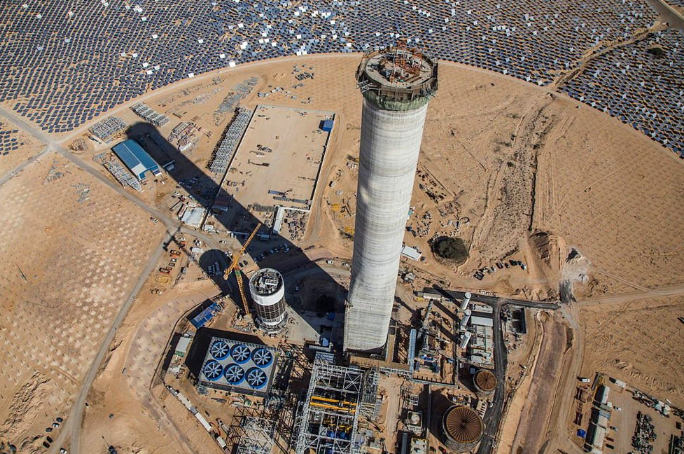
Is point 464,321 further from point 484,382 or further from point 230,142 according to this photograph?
point 230,142

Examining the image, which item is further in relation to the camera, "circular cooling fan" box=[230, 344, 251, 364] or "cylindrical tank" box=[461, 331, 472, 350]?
"cylindrical tank" box=[461, 331, 472, 350]

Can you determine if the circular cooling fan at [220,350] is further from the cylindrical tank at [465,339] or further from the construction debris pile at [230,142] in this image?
the construction debris pile at [230,142]

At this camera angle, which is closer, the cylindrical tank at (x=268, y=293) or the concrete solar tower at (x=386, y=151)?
the concrete solar tower at (x=386, y=151)

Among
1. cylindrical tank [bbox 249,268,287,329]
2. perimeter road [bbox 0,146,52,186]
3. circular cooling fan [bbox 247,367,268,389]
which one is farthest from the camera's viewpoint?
perimeter road [bbox 0,146,52,186]

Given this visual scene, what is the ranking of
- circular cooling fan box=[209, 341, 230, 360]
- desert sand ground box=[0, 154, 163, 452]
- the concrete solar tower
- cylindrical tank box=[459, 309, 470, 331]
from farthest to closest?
cylindrical tank box=[459, 309, 470, 331]
circular cooling fan box=[209, 341, 230, 360]
desert sand ground box=[0, 154, 163, 452]
the concrete solar tower

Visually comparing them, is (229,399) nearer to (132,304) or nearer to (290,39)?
(132,304)

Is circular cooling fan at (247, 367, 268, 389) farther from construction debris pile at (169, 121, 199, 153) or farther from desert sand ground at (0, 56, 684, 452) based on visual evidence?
construction debris pile at (169, 121, 199, 153)

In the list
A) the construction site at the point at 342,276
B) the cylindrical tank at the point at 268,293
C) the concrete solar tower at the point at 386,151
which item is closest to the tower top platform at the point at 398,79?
the concrete solar tower at the point at 386,151

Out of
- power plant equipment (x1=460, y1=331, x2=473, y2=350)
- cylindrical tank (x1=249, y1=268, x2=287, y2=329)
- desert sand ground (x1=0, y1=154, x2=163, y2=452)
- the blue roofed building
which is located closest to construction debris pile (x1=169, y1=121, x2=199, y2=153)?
the blue roofed building
